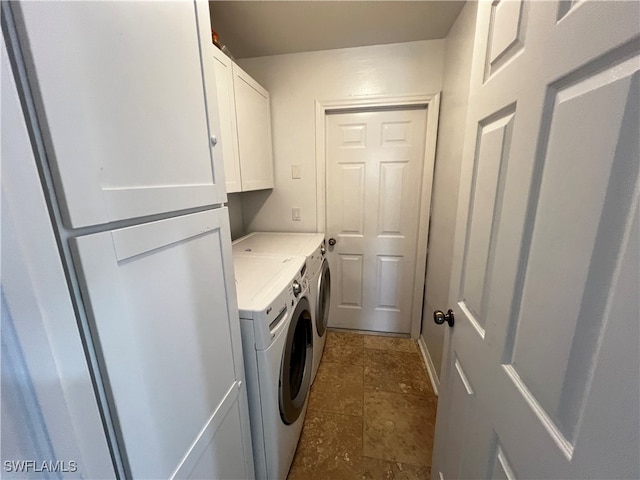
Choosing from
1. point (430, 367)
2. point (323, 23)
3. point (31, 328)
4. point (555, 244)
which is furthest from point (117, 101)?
point (430, 367)

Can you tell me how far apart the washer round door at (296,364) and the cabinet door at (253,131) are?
91cm

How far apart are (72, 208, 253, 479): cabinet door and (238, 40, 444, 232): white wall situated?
1.47m

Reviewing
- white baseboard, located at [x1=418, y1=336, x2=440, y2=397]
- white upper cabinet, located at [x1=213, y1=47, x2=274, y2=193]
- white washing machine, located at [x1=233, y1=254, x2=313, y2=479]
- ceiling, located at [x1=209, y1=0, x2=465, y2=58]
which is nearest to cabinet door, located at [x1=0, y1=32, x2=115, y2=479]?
white washing machine, located at [x1=233, y1=254, x2=313, y2=479]

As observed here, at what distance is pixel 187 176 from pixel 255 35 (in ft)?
5.42

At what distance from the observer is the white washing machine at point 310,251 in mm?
1620

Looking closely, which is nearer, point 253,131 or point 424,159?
point 253,131

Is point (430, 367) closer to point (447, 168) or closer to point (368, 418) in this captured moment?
point (368, 418)

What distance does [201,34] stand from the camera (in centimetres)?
65

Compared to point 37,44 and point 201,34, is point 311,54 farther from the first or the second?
point 37,44

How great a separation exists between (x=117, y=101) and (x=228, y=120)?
1.10 m

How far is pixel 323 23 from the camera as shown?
63.1 inches

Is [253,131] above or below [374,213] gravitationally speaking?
above

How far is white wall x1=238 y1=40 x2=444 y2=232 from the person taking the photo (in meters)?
1.86

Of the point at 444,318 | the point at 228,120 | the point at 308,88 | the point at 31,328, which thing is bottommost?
the point at 444,318
